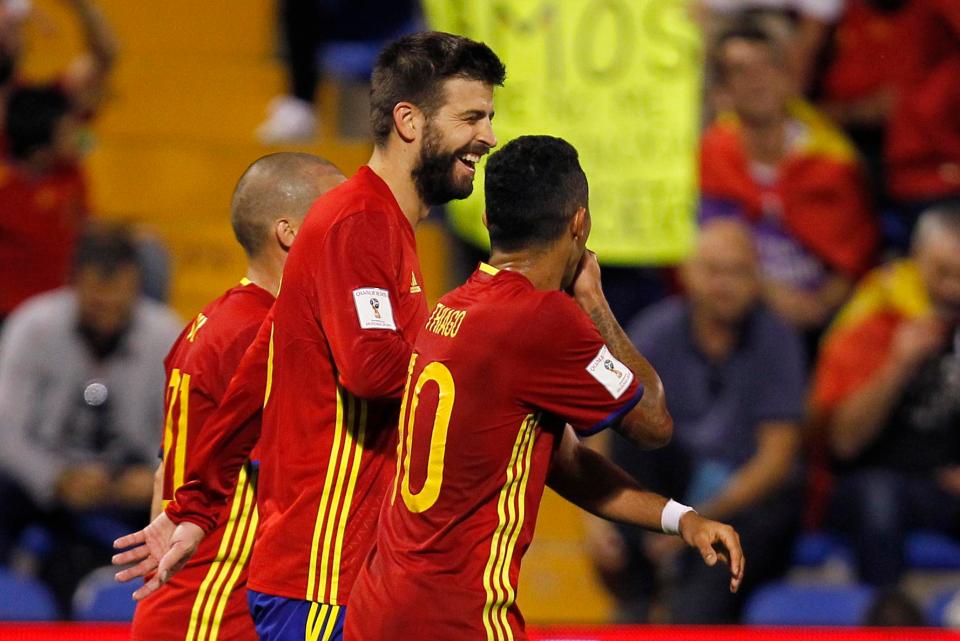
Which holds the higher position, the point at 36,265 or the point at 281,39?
the point at 281,39

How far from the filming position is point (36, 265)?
23.4 ft

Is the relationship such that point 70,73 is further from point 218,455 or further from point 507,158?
point 507,158

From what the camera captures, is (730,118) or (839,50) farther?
(839,50)

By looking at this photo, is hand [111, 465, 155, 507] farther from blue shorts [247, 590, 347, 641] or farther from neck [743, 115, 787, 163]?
blue shorts [247, 590, 347, 641]

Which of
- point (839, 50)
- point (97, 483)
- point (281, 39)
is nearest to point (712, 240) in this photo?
A: point (839, 50)

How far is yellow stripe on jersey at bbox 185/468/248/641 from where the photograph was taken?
3701 millimetres

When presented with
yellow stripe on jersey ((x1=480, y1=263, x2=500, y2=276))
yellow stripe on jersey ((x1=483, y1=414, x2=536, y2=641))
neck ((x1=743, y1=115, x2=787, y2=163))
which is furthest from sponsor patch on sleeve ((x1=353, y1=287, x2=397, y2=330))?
neck ((x1=743, y1=115, x2=787, y2=163))

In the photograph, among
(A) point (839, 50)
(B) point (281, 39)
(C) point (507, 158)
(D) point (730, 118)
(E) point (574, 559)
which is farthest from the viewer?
(B) point (281, 39)

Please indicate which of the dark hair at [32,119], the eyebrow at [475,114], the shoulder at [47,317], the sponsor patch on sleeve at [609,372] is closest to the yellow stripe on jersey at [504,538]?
the sponsor patch on sleeve at [609,372]

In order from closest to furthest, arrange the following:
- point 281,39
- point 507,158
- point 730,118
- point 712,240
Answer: point 507,158 < point 712,240 < point 730,118 < point 281,39

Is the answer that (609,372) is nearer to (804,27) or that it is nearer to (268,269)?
(268,269)

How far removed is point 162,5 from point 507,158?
6442 mm

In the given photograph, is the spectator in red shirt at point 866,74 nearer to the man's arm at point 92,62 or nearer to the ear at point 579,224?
the man's arm at point 92,62

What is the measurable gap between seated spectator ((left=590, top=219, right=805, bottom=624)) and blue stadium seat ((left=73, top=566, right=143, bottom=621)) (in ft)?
5.35
